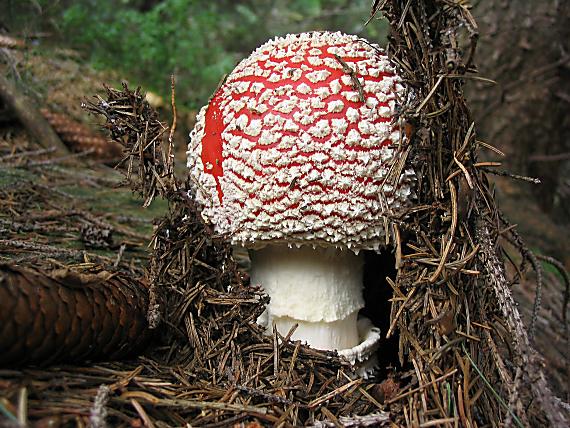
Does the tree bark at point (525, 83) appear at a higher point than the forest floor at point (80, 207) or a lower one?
higher

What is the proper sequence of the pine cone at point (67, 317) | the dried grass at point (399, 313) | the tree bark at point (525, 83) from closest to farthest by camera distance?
the pine cone at point (67, 317) < the dried grass at point (399, 313) < the tree bark at point (525, 83)

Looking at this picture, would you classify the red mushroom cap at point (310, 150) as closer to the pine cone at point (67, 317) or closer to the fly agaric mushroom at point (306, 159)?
the fly agaric mushroom at point (306, 159)

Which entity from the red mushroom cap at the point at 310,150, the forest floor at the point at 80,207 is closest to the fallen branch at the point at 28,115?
the forest floor at the point at 80,207

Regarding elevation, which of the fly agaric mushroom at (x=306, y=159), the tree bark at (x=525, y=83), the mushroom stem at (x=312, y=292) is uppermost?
the tree bark at (x=525, y=83)

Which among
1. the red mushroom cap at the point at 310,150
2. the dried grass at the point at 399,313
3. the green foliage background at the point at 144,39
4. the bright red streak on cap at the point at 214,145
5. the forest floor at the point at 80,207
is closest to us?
the dried grass at the point at 399,313

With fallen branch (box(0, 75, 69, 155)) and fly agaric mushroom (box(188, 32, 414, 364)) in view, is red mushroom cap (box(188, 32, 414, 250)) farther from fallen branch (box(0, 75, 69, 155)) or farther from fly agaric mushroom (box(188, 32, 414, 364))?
fallen branch (box(0, 75, 69, 155))

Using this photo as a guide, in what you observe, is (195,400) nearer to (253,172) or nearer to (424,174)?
(253,172)

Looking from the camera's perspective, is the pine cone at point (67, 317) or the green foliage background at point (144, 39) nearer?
the pine cone at point (67, 317)

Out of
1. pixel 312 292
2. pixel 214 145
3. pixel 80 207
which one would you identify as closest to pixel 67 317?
pixel 214 145
